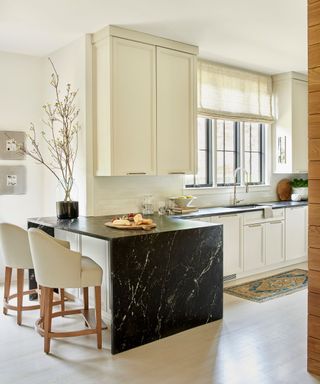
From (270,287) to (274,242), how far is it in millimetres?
953

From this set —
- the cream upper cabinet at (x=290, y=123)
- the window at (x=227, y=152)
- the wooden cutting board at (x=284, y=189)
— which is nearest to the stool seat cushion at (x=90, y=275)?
the window at (x=227, y=152)

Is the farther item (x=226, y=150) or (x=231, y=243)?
(x=226, y=150)

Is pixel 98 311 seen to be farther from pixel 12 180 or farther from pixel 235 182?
pixel 235 182

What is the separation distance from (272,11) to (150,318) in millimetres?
2972

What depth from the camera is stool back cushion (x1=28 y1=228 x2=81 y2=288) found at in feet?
10.6

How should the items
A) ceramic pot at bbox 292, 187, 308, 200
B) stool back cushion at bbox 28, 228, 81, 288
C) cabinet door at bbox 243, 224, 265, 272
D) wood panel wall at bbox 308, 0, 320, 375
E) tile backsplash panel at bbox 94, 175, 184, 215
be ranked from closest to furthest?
wood panel wall at bbox 308, 0, 320, 375, stool back cushion at bbox 28, 228, 81, 288, tile backsplash panel at bbox 94, 175, 184, 215, cabinet door at bbox 243, 224, 265, 272, ceramic pot at bbox 292, 187, 308, 200

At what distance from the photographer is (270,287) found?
200 inches

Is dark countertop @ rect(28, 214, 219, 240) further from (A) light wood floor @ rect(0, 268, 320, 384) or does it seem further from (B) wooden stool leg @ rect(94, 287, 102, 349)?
(A) light wood floor @ rect(0, 268, 320, 384)

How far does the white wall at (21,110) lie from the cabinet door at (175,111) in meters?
1.65

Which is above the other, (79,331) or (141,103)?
(141,103)

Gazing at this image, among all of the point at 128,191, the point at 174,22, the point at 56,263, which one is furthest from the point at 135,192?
the point at 56,263

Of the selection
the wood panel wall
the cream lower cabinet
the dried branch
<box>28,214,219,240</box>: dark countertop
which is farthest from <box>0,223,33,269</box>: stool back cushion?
the wood panel wall

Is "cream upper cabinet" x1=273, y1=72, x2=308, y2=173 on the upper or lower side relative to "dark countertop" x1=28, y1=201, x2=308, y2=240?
upper

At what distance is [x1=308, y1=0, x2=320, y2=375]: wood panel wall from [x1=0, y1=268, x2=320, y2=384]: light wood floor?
28 centimetres
